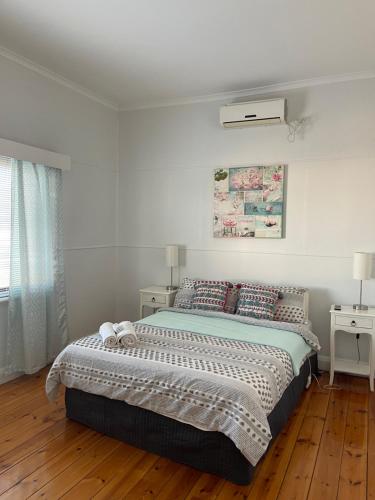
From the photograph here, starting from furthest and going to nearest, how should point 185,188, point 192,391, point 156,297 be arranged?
point 185,188 → point 156,297 → point 192,391

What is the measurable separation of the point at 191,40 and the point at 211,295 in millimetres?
2255

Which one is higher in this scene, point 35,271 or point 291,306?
point 35,271

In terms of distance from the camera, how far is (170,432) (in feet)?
7.68

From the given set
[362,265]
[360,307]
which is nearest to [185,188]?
[362,265]

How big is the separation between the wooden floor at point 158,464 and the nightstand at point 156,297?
156cm

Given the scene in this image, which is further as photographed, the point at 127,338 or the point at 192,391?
the point at 127,338

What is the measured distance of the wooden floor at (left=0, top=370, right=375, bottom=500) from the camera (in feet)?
6.86

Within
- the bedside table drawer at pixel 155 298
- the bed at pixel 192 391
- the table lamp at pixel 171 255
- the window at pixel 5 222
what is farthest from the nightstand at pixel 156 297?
the window at pixel 5 222

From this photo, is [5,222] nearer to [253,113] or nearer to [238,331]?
[238,331]

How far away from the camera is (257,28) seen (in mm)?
2865

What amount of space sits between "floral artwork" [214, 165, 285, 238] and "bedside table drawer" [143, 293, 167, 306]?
900mm

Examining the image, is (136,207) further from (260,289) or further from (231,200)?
(260,289)

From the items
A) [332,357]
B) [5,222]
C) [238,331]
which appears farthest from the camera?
[332,357]

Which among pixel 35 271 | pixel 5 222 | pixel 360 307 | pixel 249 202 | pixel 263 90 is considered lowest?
pixel 360 307
